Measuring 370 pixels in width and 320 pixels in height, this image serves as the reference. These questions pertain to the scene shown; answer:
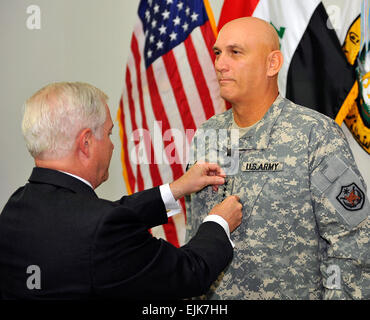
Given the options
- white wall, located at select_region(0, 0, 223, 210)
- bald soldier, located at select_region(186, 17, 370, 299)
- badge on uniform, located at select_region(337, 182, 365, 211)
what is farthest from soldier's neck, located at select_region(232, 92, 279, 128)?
white wall, located at select_region(0, 0, 223, 210)

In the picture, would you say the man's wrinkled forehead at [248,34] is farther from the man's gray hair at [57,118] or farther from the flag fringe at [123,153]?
the flag fringe at [123,153]

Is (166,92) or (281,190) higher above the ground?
(166,92)

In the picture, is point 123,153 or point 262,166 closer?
point 262,166

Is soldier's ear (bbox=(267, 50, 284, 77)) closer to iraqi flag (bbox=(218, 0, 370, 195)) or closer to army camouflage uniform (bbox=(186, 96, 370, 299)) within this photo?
army camouflage uniform (bbox=(186, 96, 370, 299))

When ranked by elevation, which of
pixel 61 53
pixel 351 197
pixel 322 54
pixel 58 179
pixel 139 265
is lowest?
pixel 139 265

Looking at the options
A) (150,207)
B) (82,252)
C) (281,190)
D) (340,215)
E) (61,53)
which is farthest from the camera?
(61,53)

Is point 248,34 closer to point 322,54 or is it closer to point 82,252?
point 322,54

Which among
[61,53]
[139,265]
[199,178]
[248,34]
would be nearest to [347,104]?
[248,34]

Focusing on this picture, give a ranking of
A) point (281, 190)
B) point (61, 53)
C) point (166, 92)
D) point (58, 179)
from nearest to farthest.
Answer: point (58, 179), point (281, 190), point (166, 92), point (61, 53)

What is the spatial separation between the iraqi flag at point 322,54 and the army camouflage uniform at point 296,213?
0.62 metres

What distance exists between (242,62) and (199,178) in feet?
1.52

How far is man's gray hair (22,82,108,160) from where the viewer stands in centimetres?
111

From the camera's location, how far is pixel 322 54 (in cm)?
207

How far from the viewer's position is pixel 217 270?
3.94ft
